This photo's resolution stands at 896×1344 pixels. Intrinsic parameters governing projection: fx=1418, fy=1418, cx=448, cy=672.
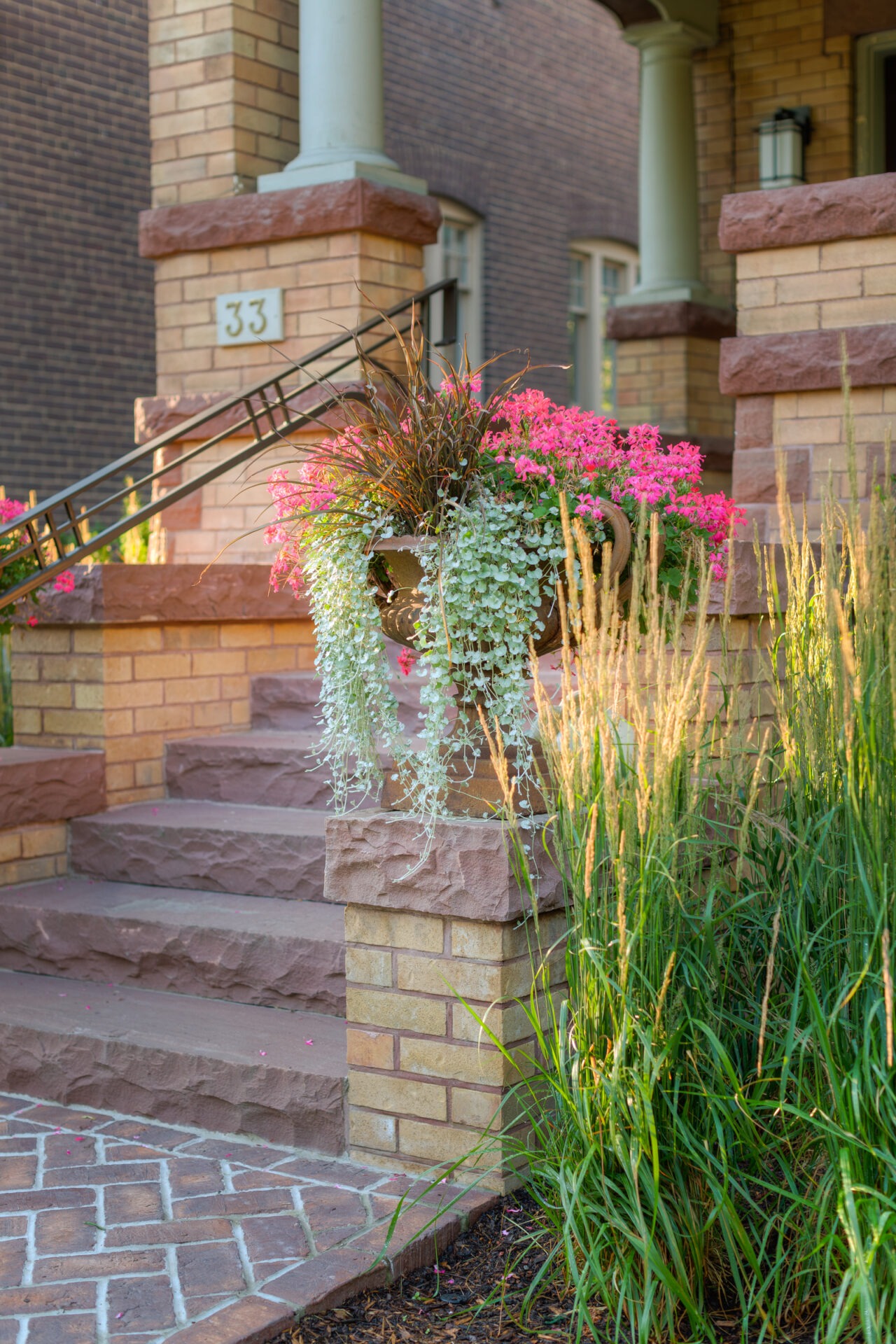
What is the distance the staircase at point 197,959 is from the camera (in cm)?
335

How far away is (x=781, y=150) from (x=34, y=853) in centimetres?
645

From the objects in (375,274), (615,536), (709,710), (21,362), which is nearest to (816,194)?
(375,274)

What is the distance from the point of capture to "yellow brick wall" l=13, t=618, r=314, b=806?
15.5 feet

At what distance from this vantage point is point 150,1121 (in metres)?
3.49

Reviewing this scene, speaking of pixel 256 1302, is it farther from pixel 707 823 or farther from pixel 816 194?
pixel 816 194

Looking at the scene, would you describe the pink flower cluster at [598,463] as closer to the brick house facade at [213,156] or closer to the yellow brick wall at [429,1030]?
the yellow brick wall at [429,1030]

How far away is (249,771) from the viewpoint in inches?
187

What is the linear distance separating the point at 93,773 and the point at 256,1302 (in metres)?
2.48

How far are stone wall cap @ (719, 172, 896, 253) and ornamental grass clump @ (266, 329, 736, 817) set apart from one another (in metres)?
2.57

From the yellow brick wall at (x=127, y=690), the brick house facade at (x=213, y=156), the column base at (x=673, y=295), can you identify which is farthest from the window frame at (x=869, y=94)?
the yellow brick wall at (x=127, y=690)

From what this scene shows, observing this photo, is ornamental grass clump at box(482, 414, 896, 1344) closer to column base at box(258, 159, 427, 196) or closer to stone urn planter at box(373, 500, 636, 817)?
stone urn planter at box(373, 500, 636, 817)

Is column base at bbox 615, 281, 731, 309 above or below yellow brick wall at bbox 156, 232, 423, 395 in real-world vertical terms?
above

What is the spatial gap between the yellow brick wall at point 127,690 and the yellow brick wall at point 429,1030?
6.34 feet

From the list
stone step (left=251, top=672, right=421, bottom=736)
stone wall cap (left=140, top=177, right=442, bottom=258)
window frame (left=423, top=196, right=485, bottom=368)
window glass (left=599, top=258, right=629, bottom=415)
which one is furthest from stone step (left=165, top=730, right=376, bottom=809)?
window glass (left=599, top=258, right=629, bottom=415)
